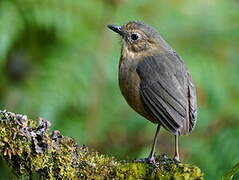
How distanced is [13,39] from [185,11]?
69.3 inches

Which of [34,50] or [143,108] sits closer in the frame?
[143,108]

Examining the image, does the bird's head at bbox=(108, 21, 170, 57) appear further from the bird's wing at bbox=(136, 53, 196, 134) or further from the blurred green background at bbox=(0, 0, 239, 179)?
the blurred green background at bbox=(0, 0, 239, 179)

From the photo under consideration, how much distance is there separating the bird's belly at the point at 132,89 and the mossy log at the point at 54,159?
0.82 meters

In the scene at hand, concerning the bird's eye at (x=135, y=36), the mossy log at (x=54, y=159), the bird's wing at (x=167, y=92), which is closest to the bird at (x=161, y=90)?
the bird's wing at (x=167, y=92)

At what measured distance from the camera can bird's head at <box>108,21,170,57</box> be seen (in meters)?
4.05

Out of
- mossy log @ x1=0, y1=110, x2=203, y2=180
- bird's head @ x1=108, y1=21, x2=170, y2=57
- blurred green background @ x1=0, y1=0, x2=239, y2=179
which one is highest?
A: blurred green background @ x1=0, y1=0, x2=239, y2=179

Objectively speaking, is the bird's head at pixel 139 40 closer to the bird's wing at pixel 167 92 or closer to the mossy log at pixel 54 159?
the bird's wing at pixel 167 92

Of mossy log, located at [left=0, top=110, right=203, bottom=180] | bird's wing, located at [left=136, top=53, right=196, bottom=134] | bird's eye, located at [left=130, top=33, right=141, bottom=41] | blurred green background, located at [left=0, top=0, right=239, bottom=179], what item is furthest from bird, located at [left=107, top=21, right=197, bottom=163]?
blurred green background, located at [left=0, top=0, right=239, bottom=179]

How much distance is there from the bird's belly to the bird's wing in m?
0.03

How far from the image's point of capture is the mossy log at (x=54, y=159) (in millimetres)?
2555

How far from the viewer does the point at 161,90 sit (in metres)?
3.51

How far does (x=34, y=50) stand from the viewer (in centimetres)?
609

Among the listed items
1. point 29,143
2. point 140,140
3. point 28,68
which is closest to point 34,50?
point 28,68

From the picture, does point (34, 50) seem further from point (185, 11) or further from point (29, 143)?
point (29, 143)
